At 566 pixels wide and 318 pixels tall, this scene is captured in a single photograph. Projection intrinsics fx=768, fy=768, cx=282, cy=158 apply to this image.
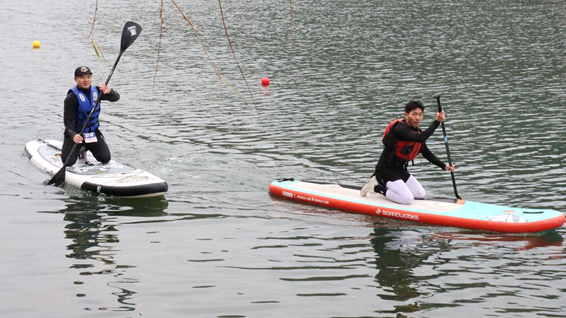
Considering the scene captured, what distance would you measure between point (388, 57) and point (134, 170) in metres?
16.8

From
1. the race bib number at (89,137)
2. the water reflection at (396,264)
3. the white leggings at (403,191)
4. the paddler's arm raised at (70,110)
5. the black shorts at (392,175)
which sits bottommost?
the water reflection at (396,264)

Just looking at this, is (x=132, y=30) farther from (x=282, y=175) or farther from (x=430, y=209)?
(x=430, y=209)

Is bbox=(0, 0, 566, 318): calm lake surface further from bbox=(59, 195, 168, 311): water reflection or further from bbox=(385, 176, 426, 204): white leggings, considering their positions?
bbox=(385, 176, 426, 204): white leggings

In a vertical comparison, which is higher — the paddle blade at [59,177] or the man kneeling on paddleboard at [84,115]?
the man kneeling on paddleboard at [84,115]

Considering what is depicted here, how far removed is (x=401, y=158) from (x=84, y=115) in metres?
5.39

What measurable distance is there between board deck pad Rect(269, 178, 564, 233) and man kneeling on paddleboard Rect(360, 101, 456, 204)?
151 mm

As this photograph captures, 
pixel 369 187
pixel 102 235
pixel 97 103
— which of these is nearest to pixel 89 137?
pixel 97 103

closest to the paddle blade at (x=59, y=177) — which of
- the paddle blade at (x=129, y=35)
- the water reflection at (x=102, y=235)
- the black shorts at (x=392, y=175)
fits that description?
the water reflection at (x=102, y=235)

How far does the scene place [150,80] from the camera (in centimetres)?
2408

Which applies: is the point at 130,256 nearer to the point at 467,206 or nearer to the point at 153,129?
the point at 467,206

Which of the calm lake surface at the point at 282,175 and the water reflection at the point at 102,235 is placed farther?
the water reflection at the point at 102,235

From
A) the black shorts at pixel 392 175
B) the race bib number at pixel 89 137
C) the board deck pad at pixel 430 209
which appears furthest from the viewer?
the race bib number at pixel 89 137

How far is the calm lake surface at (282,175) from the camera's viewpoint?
26.6 feet

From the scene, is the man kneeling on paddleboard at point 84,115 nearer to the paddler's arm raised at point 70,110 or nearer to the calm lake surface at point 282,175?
the paddler's arm raised at point 70,110
